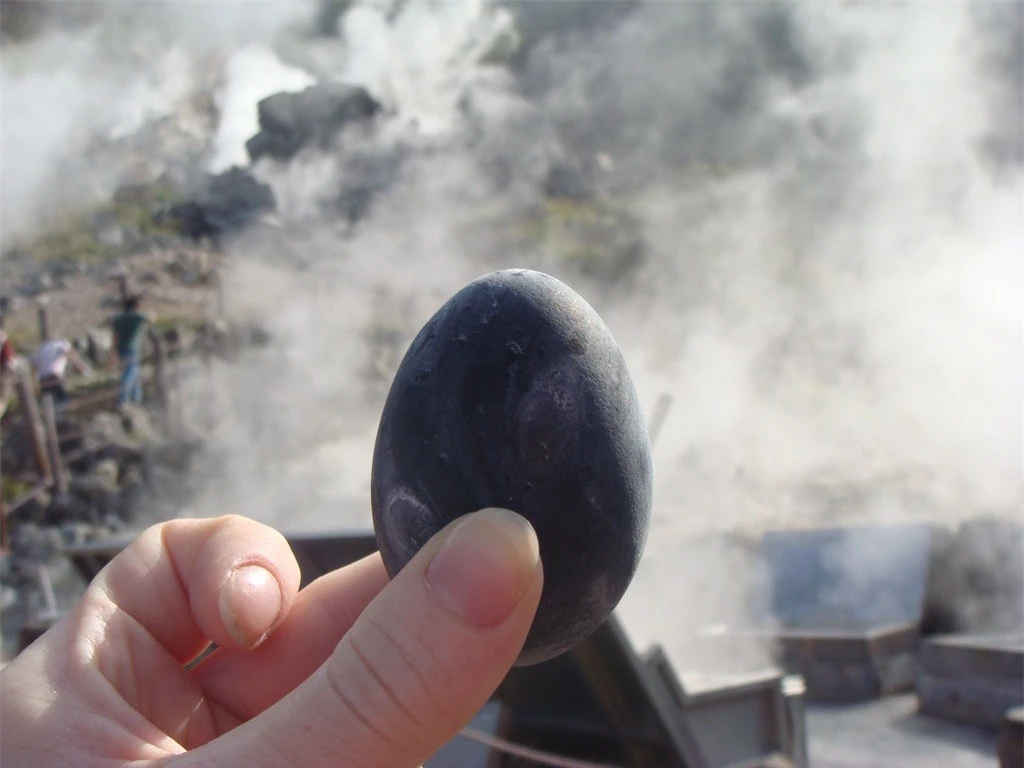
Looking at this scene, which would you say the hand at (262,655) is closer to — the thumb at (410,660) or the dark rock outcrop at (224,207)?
the thumb at (410,660)

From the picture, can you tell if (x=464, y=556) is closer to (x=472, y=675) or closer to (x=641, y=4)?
(x=472, y=675)

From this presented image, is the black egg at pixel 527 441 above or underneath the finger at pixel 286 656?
above

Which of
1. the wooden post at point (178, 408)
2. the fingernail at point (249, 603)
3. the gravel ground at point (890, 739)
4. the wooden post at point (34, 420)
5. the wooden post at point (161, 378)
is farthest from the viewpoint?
the wooden post at point (161, 378)

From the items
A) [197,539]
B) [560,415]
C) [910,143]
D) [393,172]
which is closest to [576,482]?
[560,415]

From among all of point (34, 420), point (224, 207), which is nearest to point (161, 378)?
point (34, 420)

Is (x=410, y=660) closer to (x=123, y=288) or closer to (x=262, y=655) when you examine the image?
(x=262, y=655)

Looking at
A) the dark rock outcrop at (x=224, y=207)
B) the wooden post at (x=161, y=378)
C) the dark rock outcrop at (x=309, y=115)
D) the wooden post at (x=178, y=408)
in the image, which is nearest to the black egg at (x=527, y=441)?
the wooden post at (x=178, y=408)

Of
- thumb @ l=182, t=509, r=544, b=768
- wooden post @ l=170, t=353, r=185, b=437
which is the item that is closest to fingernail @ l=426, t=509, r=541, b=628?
thumb @ l=182, t=509, r=544, b=768

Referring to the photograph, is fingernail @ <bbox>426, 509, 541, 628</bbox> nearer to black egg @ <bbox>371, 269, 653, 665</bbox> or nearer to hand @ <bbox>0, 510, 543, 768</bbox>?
hand @ <bbox>0, 510, 543, 768</bbox>
